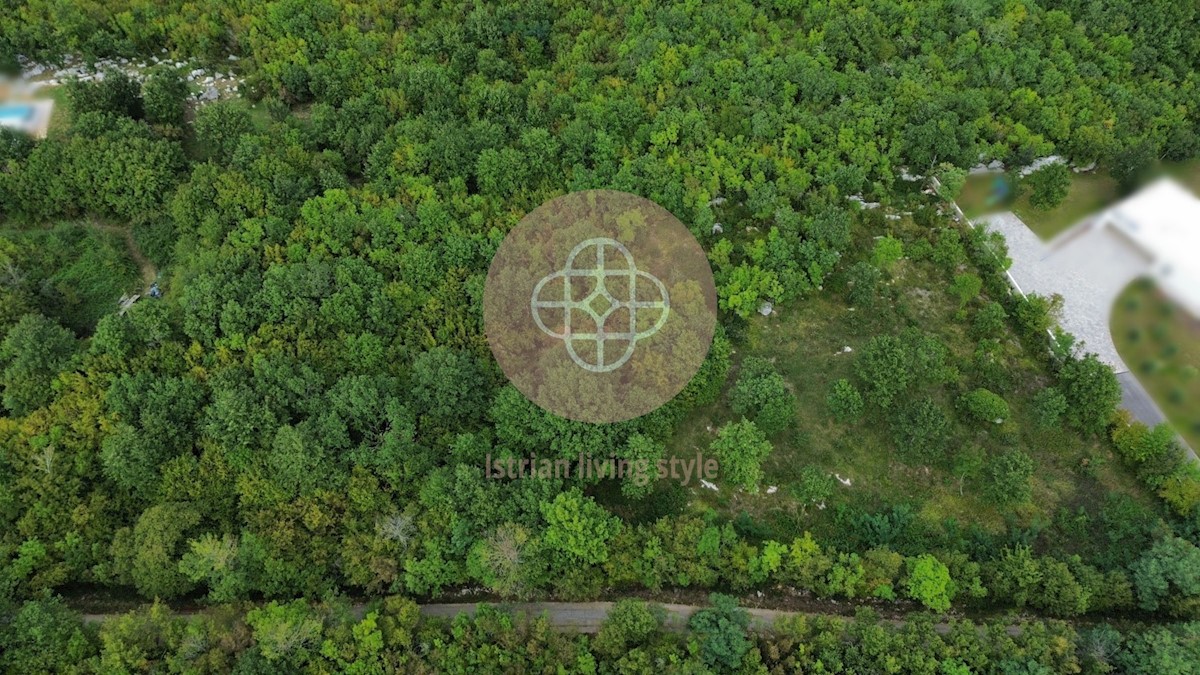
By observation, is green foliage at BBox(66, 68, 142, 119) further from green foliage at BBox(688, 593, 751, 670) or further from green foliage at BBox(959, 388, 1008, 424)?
green foliage at BBox(959, 388, 1008, 424)

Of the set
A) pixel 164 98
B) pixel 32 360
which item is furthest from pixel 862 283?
pixel 164 98

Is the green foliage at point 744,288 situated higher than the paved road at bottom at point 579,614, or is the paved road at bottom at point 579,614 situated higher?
the green foliage at point 744,288

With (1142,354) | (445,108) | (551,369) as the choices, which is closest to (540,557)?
(551,369)

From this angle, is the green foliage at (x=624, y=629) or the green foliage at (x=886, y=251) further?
the green foliage at (x=886, y=251)

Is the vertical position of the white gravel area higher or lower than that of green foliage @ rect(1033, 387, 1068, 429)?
higher

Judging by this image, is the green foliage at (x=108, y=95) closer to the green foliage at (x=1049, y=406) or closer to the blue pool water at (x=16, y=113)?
the blue pool water at (x=16, y=113)

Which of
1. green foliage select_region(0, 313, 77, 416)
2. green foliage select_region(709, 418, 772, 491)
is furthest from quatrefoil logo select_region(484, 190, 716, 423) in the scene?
green foliage select_region(0, 313, 77, 416)

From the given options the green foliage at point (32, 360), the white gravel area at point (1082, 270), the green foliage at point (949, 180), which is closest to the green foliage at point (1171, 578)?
the white gravel area at point (1082, 270)
